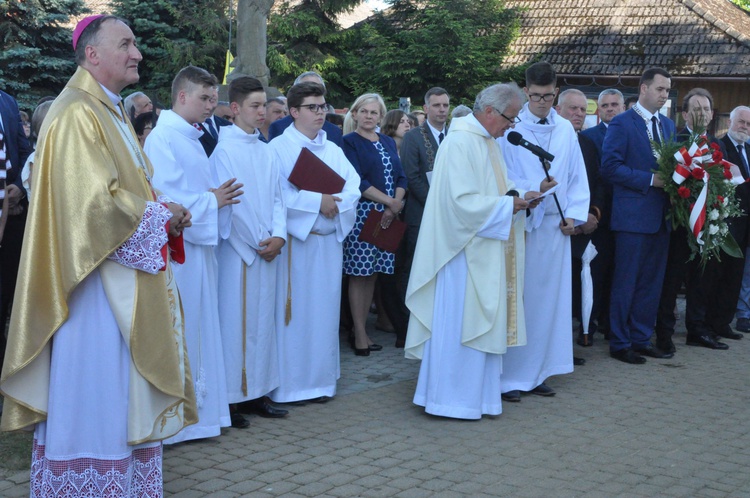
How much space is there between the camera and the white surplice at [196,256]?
559cm

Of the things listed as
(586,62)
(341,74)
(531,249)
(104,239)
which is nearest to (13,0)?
(341,74)

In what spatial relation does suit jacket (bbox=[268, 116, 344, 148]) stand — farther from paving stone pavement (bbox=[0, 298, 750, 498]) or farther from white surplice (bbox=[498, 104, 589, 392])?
paving stone pavement (bbox=[0, 298, 750, 498])

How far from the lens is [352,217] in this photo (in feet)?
23.4

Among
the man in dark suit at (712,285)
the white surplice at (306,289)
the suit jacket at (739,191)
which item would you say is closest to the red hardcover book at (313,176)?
the white surplice at (306,289)

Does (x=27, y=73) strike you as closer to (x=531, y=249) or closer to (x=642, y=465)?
(x=531, y=249)

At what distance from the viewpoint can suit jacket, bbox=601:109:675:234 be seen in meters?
8.24

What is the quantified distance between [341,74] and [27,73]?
33.0 ft

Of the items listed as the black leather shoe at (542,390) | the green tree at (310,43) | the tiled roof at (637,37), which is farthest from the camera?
the green tree at (310,43)

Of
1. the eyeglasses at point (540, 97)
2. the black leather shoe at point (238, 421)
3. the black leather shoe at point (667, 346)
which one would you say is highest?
the eyeglasses at point (540, 97)

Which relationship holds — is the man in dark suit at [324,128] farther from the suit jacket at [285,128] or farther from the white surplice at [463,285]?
the white surplice at [463,285]

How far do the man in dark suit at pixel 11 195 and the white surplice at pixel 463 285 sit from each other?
2875 mm

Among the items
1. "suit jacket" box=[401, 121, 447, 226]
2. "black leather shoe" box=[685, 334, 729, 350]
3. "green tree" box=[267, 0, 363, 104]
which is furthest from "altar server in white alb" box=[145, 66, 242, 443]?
"green tree" box=[267, 0, 363, 104]

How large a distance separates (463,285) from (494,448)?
46.7 inches

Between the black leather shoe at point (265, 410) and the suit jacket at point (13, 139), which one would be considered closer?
the black leather shoe at point (265, 410)
